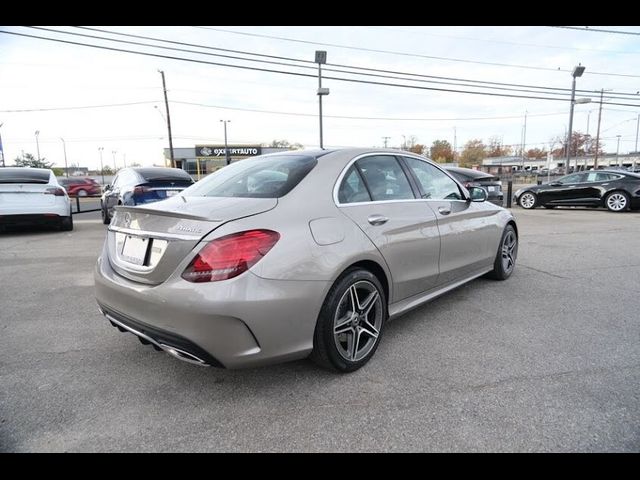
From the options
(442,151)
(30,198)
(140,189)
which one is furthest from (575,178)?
(442,151)

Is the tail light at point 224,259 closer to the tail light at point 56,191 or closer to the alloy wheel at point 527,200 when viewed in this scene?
the tail light at point 56,191

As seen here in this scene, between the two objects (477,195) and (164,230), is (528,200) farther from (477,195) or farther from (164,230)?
(164,230)

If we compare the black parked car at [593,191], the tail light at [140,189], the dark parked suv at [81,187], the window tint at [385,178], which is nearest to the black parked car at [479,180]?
the black parked car at [593,191]

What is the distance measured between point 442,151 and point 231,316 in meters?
92.3

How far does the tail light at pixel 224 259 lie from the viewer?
2.06 metres

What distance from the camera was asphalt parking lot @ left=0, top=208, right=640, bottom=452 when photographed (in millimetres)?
1970

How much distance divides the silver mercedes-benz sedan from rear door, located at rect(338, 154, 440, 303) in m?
0.01

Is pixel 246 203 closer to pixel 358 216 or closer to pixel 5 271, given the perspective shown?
pixel 358 216

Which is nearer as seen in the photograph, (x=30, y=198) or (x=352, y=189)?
(x=352, y=189)

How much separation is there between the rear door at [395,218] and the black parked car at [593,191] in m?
12.1

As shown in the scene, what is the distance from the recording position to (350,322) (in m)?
2.59

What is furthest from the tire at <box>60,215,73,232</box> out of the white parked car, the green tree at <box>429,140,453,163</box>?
the green tree at <box>429,140,453,163</box>

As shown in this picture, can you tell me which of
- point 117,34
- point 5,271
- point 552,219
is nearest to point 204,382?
point 5,271

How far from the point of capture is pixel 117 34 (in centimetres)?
1475
